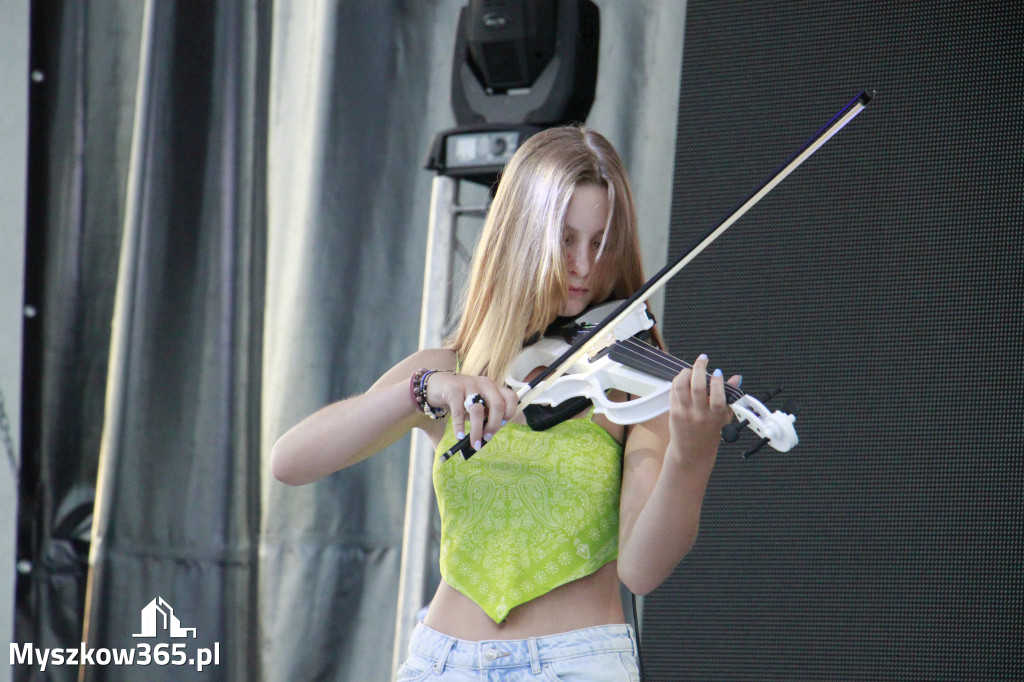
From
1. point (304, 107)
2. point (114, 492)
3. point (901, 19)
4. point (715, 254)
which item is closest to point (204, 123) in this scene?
point (304, 107)

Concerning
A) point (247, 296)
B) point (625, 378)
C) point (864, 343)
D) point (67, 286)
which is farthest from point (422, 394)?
point (67, 286)

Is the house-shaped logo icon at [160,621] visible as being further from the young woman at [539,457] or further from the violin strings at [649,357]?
the violin strings at [649,357]

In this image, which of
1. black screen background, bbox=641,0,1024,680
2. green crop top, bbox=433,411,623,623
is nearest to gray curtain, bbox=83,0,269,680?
black screen background, bbox=641,0,1024,680

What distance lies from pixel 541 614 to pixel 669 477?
0.70ft

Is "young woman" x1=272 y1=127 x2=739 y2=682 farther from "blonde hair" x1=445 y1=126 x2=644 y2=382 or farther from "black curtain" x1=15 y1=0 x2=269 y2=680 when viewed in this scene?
"black curtain" x1=15 y1=0 x2=269 y2=680

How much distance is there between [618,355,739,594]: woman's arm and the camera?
98cm

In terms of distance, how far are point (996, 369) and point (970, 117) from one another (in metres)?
0.45

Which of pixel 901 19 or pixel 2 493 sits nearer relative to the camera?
pixel 901 19

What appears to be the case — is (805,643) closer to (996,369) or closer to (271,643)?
(996,369)

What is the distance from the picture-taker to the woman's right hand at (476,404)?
1.04 m

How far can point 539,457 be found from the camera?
1.16 m

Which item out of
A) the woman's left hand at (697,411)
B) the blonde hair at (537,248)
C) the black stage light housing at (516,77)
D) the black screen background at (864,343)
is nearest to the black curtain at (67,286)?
the black stage light housing at (516,77)

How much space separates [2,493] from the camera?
2584mm

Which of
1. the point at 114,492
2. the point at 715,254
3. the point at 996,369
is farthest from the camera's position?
the point at 114,492
